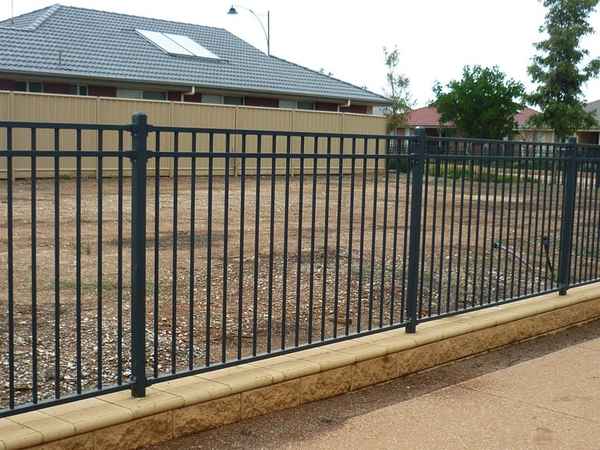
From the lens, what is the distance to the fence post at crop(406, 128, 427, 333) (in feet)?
18.6

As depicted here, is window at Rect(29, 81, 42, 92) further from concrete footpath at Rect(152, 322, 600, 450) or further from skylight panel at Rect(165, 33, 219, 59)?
concrete footpath at Rect(152, 322, 600, 450)

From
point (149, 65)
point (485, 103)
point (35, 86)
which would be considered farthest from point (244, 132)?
point (485, 103)

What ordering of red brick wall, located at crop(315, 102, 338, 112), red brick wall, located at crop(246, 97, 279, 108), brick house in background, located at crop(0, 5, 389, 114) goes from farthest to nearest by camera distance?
red brick wall, located at crop(315, 102, 338, 112), red brick wall, located at crop(246, 97, 279, 108), brick house in background, located at crop(0, 5, 389, 114)

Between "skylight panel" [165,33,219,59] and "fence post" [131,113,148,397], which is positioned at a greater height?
"skylight panel" [165,33,219,59]

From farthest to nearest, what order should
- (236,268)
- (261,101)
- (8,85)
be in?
1. (261,101)
2. (8,85)
3. (236,268)

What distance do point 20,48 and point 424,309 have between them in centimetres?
2216

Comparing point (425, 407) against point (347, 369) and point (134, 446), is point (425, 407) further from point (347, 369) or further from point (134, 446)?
point (134, 446)

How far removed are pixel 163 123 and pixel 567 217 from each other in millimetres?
17477

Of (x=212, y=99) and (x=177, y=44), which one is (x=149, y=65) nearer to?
(x=212, y=99)

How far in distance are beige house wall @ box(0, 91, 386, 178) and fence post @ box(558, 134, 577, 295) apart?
9.30m

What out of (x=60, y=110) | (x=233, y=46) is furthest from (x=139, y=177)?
(x=233, y=46)

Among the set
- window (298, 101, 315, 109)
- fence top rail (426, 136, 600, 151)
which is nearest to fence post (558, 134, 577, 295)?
fence top rail (426, 136, 600, 151)

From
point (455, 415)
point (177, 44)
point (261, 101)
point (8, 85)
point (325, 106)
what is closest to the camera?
point (455, 415)

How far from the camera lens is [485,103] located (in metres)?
38.1
